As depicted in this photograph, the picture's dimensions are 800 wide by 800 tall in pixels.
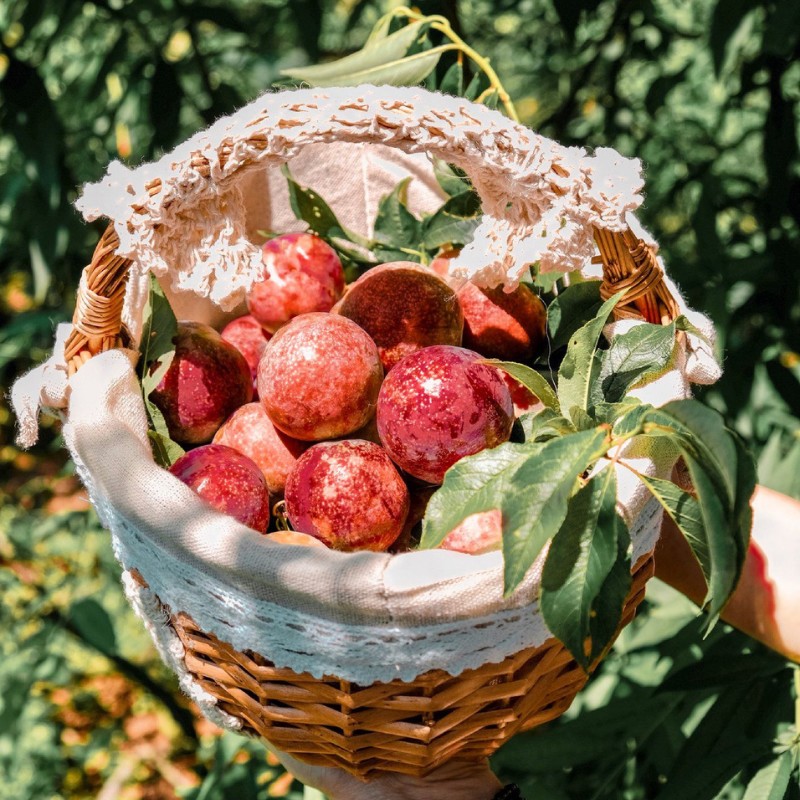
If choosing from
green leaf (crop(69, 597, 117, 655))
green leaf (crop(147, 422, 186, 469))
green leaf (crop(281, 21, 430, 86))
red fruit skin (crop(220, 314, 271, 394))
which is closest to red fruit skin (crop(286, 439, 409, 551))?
green leaf (crop(147, 422, 186, 469))

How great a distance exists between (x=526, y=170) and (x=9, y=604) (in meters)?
1.68

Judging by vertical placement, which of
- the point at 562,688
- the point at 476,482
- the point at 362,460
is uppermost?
the point at 476,482

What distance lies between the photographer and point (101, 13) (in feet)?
4.79

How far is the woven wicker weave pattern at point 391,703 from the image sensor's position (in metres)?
0.64

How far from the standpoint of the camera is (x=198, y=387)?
0.88 m

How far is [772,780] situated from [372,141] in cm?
72

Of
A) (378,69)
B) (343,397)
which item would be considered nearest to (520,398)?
(343,397)

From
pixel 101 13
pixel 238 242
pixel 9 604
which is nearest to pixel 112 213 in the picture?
pixel 238 242

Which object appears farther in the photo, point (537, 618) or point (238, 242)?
point (238, 242)

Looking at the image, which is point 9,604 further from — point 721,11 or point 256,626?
point 721,11

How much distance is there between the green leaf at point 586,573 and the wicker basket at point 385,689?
0.11 metres

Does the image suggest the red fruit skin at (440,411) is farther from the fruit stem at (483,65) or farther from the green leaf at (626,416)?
the fruit stem at (483,65)

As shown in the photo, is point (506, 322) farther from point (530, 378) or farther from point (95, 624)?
point (95, 624)

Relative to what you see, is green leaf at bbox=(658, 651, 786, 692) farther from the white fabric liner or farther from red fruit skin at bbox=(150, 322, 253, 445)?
red fruit skin at bbox=(150, 322, 253, 445)
